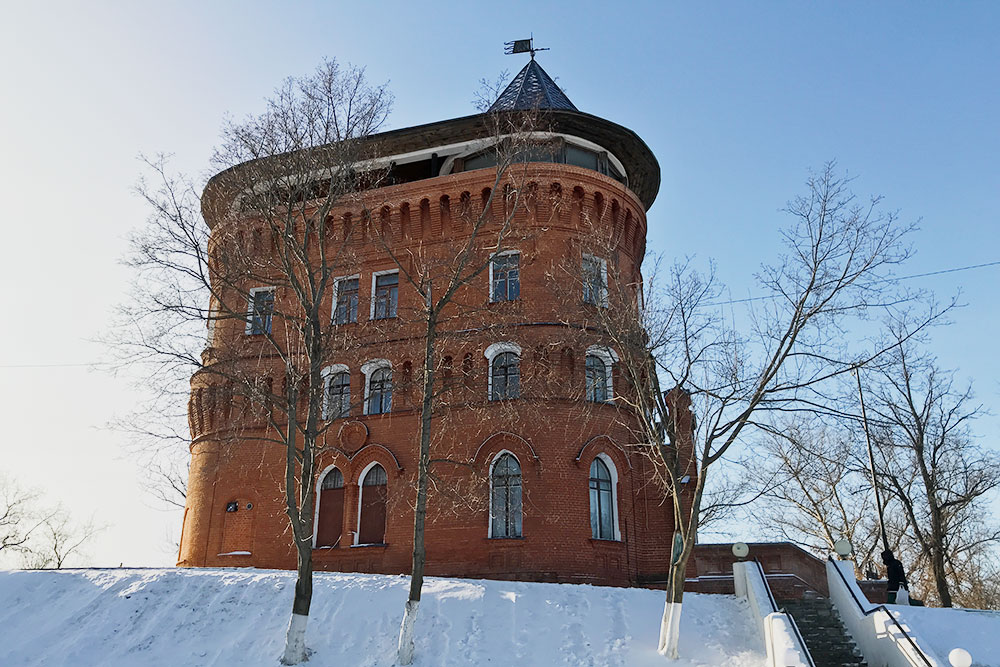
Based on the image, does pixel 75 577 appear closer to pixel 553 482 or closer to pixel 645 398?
pixel 553 482

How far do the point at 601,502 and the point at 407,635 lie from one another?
6.82 meters

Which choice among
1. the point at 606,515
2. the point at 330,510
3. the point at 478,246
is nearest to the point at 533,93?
the point at 478,246

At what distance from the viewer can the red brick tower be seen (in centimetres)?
1783

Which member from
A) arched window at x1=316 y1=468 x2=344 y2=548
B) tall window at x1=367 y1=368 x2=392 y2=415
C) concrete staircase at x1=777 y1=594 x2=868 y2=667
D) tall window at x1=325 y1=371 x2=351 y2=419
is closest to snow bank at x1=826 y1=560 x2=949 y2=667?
concrete staircase at x1=777 y1=594 x2=868 y2=667

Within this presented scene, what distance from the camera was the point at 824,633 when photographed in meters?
14.2

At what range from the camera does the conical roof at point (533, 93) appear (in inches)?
905

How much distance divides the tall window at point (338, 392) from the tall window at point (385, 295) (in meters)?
1.74

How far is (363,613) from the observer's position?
14.1 meters

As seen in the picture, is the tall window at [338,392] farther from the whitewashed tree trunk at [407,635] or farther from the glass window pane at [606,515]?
the whitewashed tree trunk at [407,635]

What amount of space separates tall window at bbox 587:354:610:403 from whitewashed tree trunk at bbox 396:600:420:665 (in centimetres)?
725

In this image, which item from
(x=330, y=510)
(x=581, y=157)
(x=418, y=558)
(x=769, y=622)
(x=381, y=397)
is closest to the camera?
(x=769, y=622)

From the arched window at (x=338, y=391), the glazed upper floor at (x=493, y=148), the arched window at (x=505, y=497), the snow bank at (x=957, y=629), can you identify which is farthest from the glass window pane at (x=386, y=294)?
the snow bank at (x=957, y=629)

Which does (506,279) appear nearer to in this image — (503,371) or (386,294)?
(503,371)

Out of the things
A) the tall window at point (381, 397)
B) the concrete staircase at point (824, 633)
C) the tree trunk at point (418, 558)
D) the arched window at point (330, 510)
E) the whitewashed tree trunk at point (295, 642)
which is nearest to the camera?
the whitewashed tree trunk at point (295, 642)
